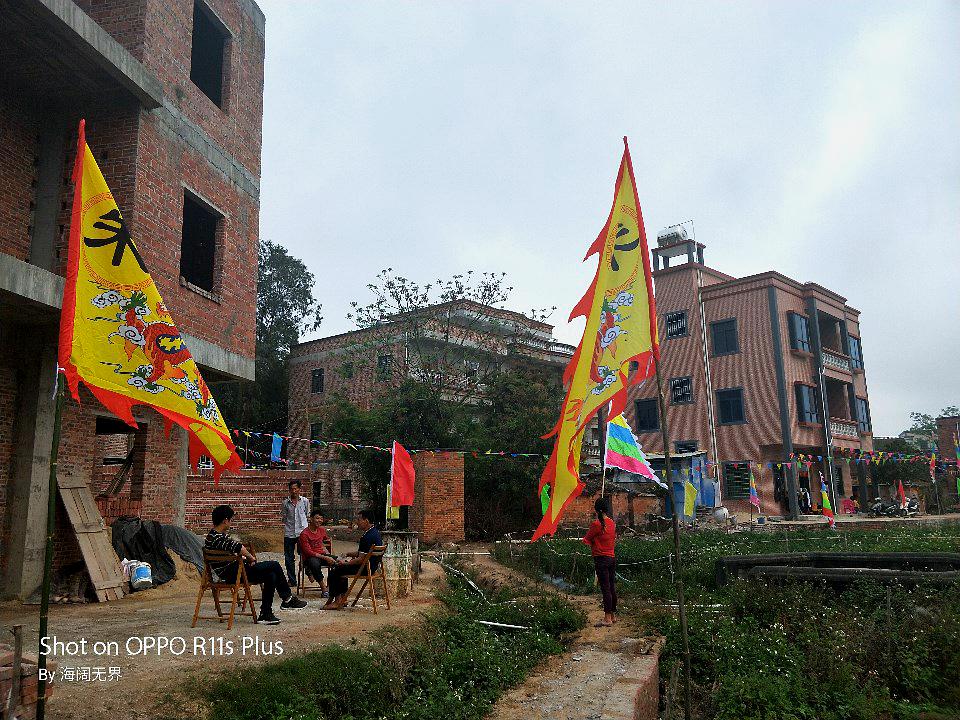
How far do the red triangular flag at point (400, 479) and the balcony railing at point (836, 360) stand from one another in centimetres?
2755

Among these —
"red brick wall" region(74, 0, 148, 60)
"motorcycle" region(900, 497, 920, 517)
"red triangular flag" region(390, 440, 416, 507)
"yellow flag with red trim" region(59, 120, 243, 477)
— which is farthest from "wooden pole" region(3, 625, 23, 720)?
"motorcycle" region(900, 497, 920, 517)

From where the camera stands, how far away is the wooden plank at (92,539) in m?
9.97

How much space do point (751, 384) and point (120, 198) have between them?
95.0 ft

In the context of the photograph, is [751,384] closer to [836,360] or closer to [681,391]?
[681,391]

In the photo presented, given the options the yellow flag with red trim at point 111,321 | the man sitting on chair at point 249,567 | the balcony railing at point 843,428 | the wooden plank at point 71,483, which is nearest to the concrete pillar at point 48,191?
the wooden plank at point 71,483

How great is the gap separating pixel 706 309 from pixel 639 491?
37.5ft

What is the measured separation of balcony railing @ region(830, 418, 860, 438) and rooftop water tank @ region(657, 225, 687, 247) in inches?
457

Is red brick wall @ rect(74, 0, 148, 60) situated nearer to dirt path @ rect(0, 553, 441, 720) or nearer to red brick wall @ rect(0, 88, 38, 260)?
red brick wall @ rect(0, 88, 38, 260)

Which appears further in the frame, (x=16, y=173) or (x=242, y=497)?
(x=242, y=497)

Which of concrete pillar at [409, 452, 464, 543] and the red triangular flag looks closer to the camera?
the red triangular flag

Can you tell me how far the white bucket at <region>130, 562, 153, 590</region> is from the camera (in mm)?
10594

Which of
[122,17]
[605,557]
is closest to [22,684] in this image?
[605,557]

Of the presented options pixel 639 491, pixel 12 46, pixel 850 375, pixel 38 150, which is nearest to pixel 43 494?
pixel 38 150

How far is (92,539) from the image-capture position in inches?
406
